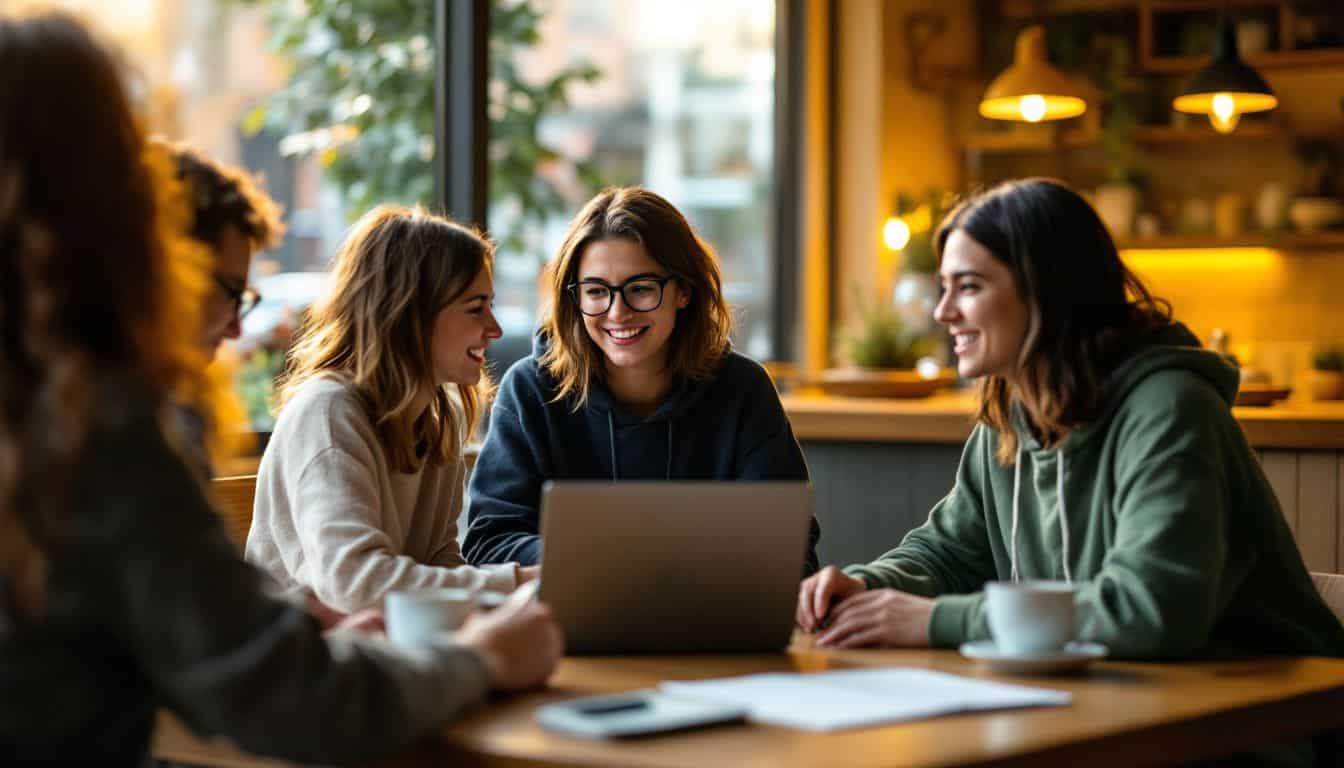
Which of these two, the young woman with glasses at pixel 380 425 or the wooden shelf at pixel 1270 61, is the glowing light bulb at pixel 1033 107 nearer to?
the wooden shelf at pixel 1270 61

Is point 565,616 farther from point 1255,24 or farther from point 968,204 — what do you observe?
point 1255,24

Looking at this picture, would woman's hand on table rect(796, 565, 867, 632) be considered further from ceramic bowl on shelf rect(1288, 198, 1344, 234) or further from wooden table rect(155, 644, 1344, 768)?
ceramic bowl on shelf rect(1288, 198, 1344, 234)

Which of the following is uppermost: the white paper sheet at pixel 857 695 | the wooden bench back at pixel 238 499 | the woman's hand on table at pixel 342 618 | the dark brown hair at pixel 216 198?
the dark brown hair at pixel 216 198

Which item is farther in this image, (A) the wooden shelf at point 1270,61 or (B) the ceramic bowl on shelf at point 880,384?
(A) the wooden shelf at point 1270,61

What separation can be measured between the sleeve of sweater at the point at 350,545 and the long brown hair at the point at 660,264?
0.54 m

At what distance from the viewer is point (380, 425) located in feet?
7.37

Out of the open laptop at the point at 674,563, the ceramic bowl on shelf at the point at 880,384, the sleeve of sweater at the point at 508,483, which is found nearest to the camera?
the open laptop at the point at 674,563

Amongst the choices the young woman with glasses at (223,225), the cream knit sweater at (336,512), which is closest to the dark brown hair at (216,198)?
the young woman with glasses at (223,225)

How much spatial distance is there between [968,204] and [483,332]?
72 cm

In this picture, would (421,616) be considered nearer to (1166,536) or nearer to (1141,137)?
(1166,536)

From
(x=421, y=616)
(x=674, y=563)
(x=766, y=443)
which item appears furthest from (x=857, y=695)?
(x=766, y=443)

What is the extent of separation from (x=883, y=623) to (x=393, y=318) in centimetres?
84

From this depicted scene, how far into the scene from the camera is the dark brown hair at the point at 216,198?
5.75 ft

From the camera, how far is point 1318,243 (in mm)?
5695
